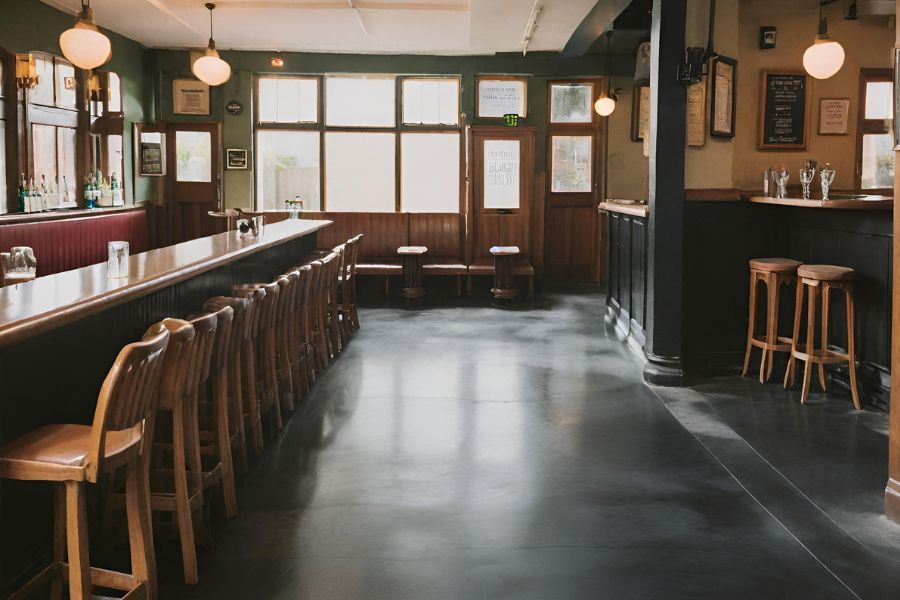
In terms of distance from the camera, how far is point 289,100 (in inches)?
438

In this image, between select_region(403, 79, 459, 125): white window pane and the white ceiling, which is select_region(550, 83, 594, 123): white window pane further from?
select_region(403, 79, 459, 125): white window pane

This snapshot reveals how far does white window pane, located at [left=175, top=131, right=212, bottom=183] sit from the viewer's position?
36.2ft

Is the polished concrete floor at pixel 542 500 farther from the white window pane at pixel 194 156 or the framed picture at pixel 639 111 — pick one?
the white window pane at pixel 194 156

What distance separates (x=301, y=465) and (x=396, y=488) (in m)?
0.61

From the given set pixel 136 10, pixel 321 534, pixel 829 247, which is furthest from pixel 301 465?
pixel 136 10

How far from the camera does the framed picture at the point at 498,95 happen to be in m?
11.1

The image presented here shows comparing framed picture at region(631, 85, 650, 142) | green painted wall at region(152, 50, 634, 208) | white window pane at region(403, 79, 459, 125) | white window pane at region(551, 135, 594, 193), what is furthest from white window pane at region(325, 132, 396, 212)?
framed picture at region(631, 85, 650, 142)

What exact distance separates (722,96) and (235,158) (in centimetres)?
665

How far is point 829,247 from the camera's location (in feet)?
19.3

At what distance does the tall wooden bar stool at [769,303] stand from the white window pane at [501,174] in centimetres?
514

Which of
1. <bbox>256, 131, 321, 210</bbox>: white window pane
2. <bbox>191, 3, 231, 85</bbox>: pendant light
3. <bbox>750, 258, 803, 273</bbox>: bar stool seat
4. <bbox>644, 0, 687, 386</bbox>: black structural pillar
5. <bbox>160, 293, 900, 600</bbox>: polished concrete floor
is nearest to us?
<bbox>160, 293, 900, 600</bbox>: polished concrete floor

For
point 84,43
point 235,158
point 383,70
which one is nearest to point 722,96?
point 84,43

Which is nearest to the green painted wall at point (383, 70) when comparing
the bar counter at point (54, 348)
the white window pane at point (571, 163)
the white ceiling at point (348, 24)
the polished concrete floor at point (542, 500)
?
the white ceiling at point (348, 24)

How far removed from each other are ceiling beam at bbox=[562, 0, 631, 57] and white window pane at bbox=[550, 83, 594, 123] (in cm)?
55
